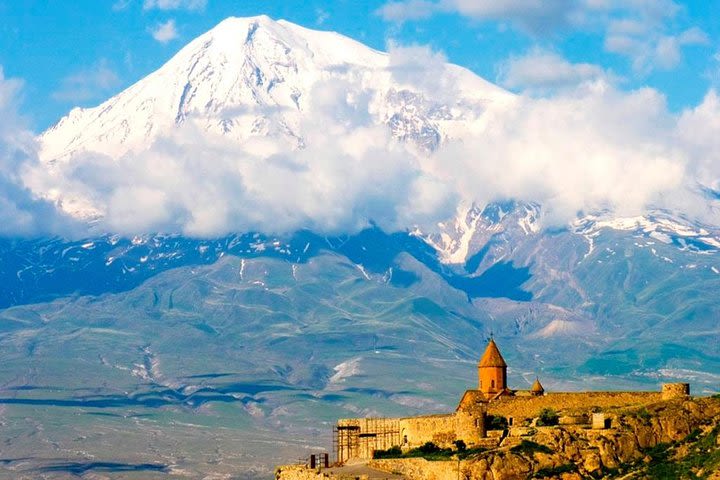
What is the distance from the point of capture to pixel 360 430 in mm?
68438

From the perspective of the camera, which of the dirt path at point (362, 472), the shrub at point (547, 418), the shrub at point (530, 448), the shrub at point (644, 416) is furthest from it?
the shrub at point (547, 418)

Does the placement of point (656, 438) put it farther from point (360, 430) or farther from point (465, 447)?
point (360, 430)

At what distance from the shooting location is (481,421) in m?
59.1

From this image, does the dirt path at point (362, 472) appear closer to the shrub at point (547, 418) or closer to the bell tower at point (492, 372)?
the shrub at point (547, 418)

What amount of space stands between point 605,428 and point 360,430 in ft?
54.4

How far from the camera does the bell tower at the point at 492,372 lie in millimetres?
79250

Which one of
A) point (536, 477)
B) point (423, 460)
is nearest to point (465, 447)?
point (423, 460)

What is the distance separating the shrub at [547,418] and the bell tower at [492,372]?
18.3m

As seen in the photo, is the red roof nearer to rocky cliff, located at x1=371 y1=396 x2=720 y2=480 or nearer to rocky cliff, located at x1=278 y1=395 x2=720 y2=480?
rocky cliff, located at x1=278 y1=395 x2=720 y2=480

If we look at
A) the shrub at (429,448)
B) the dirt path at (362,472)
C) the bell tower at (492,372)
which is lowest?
the dirt path at (362,472)

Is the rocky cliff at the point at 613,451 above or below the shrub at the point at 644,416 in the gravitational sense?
below

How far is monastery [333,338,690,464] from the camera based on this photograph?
5816 cm

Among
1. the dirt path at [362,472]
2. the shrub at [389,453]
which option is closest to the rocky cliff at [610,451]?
the dirt path at [362,472]

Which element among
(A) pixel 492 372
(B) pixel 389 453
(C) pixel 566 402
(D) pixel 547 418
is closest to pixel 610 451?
(D) pixel 547 418
